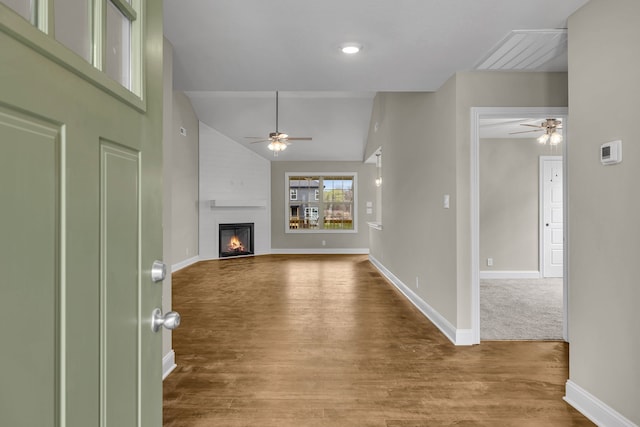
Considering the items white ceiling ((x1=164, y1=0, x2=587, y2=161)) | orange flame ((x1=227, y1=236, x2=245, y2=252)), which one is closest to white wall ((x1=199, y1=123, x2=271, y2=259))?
orange flame ((x1=227, y1=236, x2=245, y2=252))

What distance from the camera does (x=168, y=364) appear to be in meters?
2.65

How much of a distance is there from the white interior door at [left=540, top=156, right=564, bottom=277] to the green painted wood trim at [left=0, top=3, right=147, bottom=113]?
23.0ft

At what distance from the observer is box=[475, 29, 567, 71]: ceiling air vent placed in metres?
2.50

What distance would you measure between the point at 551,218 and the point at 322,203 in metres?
5.58

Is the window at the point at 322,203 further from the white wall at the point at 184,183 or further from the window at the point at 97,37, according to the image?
the window at the point at 97,37

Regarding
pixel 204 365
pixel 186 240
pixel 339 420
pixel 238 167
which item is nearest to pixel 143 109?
pixel 339 420

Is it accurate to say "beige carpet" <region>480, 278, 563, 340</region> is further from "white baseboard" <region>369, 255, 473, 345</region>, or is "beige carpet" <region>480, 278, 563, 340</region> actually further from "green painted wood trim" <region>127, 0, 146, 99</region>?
"green painted wood trim" <region>127, 0, 146, 99</region>

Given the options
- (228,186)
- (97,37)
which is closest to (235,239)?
(228,186)

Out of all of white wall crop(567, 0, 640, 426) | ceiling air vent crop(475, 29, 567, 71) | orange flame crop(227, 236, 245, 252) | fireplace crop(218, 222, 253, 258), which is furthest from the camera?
orange flame crop(227, 236, 245, 252)

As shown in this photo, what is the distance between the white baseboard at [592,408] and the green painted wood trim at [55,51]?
2.57 meters

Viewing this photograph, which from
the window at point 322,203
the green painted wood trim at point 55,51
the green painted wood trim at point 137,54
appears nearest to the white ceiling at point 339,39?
the green painted wood trim at point 137,54

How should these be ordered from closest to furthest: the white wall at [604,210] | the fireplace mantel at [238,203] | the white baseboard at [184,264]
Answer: the white wall at [604,210] < the white baseboard at [184,264] < the fireplace mantel at [238,203]

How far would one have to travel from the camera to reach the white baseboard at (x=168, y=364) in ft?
8.47

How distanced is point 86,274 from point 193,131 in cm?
782
